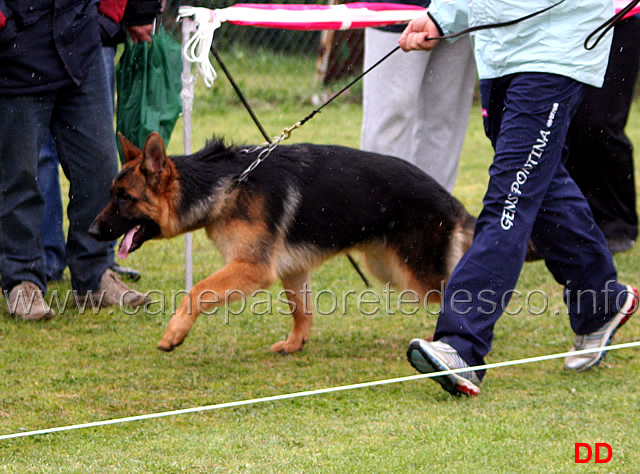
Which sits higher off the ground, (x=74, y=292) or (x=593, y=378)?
(x=593, y=378)

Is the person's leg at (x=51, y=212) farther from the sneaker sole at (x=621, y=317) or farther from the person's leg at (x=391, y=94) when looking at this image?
the sneaker sole at (x=621, y=317)

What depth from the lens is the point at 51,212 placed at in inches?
213

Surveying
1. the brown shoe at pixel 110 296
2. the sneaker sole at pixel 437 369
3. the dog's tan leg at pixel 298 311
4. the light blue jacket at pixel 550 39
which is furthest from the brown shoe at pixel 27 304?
the light blue jacket at pixel 550 39

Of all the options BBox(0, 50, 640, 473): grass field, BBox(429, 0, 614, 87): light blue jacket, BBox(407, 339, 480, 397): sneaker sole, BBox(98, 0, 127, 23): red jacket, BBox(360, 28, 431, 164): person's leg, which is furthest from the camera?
BBox(360, 28, 431, 164): person's leg

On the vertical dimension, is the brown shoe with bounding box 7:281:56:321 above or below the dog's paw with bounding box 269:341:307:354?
below

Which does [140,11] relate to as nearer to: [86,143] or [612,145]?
[86,143]

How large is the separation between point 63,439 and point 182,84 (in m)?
2.25

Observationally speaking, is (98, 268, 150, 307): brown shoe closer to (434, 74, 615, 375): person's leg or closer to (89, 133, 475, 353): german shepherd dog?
(89, 133, 475, 353): german shepherd dog

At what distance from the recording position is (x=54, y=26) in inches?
171

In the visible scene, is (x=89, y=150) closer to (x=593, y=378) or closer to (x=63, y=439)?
(x=63, y=439)

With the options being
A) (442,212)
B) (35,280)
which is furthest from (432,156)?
(35,280)

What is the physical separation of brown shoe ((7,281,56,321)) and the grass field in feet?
0.21

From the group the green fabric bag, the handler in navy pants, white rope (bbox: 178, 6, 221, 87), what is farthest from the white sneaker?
the green fabric bag

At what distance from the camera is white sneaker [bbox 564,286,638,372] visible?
3.87m
